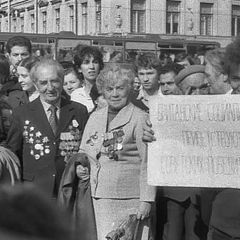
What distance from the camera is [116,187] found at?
Result: 14.3 ft

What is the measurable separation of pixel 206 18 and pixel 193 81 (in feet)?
147

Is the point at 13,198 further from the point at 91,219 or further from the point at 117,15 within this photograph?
the point at 117,15

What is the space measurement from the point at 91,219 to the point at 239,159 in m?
1.15

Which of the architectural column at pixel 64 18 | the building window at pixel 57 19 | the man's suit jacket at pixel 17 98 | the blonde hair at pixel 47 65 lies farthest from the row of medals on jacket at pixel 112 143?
the building window at pixel 57 19

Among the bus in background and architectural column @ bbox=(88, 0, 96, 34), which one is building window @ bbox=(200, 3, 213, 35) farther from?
the bus in background

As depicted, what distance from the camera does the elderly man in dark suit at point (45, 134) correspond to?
4.62 metres

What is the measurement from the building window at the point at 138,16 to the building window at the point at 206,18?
4.07m

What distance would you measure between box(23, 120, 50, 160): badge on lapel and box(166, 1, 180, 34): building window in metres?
43.8

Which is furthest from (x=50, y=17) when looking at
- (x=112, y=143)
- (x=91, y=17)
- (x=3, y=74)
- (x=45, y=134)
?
(x=112, y=143)

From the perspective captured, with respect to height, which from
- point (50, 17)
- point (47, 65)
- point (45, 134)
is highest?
point (50, 17)

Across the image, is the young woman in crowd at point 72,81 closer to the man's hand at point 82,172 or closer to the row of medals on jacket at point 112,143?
the man's hand at point 82,172

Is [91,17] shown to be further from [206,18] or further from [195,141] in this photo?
[195,141]

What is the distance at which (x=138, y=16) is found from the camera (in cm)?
4781

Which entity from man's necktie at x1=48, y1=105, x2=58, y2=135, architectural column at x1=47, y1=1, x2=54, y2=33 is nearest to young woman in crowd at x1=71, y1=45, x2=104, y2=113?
man's necktie at x1=48, y1=105, x2=58, y2=135
